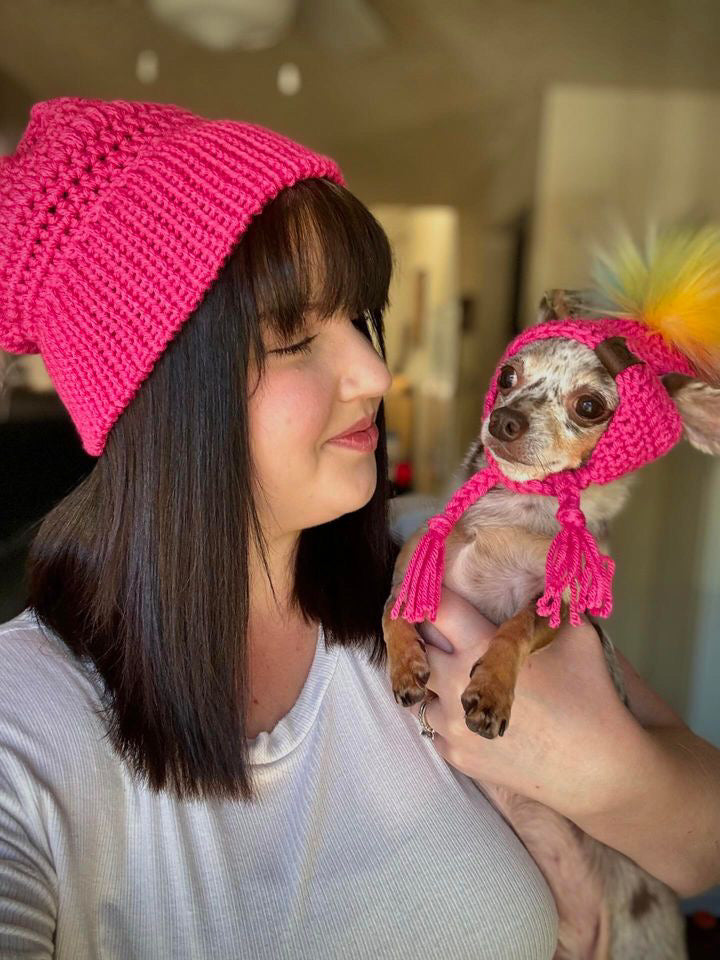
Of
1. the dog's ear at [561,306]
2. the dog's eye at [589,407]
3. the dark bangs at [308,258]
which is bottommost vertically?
the dog's eye at [589,407]

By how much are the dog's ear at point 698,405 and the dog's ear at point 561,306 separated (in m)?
0.15

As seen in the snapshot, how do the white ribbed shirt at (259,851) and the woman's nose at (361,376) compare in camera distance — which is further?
the woman's nose at (361,376)

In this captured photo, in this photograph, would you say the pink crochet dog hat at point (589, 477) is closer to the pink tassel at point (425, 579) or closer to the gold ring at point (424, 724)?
the pink tassel at point (425, 579)

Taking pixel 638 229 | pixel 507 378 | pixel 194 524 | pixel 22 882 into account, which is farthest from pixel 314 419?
pixel 638 229

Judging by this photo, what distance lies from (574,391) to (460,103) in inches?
99.4

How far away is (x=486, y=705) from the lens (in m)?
0.77

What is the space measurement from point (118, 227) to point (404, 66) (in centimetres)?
232

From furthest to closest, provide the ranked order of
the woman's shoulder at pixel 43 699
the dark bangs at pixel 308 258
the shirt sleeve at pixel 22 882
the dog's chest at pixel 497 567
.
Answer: the dog's chest at pixel 497 567 → the dark bangs at pixel 308 258 → the woman's shoulder at pixel 43 699 → the shirt sleeve at pixel 22 882

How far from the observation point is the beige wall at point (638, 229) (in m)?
2.46

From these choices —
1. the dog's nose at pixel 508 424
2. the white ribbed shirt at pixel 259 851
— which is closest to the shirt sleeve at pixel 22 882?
the white ribbed shirt at pixel 259 851

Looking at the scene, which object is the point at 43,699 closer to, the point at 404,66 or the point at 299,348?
the point at 299,348

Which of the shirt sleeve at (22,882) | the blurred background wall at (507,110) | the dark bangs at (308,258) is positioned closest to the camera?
the shirt sleeve at (22,882)

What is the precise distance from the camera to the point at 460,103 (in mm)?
2990

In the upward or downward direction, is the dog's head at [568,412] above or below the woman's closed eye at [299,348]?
below
